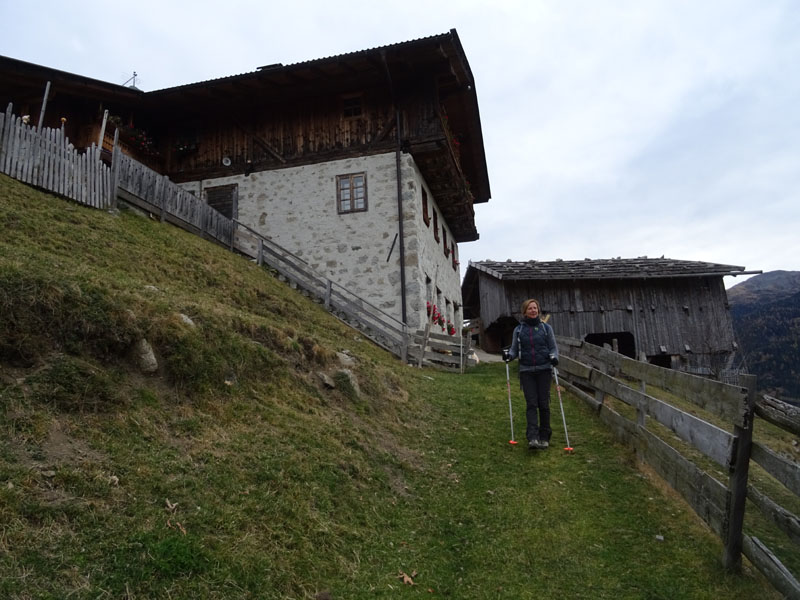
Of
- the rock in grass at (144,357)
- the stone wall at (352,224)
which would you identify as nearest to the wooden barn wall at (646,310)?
the stone wall at (352,224)

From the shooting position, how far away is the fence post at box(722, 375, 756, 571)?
3.91 m

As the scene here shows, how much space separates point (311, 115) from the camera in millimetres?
19297

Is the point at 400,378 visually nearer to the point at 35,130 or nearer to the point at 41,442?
the point at 41,442

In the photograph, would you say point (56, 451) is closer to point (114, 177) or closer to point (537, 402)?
point (537, 402)

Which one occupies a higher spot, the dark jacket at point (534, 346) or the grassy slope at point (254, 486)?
the dark jacket at point (534, 346)

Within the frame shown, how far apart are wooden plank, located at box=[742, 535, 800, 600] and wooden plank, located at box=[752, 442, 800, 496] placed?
1.67 ft

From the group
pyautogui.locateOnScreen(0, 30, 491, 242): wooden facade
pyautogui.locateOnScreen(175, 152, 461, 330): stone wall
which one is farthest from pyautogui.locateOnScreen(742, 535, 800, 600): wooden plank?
pyautogui.locateOnScreen(0, 30, 491, 242): wooden facade

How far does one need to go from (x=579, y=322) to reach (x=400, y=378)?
15.2m

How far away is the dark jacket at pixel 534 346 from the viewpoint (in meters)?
7.54

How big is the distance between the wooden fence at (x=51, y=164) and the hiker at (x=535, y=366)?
1040cm

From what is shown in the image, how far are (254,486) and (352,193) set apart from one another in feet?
48.7

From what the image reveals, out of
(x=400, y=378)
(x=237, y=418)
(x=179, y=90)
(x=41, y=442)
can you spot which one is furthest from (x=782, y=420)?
(x=179, y=90)

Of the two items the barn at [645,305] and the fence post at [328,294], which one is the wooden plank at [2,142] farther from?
the barn at [645,305]

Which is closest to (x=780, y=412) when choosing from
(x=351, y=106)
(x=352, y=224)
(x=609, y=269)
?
(x=352, y=224)
